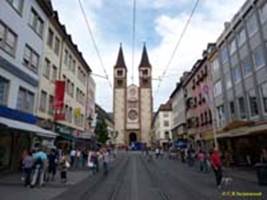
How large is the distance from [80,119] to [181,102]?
961 inches

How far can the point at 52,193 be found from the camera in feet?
40.1

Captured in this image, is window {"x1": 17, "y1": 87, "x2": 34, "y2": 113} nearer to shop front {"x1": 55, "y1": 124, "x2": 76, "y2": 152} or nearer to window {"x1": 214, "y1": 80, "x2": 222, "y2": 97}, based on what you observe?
shop front {"x1": 55, "y1": 124, "x2": 76, "y2": 152}

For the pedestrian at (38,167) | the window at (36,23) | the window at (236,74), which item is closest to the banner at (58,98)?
the window at (36,23)

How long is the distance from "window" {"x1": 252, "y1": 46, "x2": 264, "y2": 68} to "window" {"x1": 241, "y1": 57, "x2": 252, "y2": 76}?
0.79 meters

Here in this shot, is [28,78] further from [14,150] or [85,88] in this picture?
[85,88]

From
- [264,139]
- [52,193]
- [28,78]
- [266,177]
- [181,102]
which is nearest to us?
[52,193]

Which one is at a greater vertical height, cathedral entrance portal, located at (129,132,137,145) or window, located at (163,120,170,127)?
window, located at (163,120,170,127)

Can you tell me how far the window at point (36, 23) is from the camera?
75.4 feet

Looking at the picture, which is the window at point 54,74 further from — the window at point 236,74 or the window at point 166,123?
the window at point 166,123

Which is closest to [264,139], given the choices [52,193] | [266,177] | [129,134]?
[266,177]

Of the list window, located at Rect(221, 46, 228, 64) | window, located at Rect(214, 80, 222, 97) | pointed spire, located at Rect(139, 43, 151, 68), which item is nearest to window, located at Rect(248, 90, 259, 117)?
window, located at Rect(221, 46, 228, 64)

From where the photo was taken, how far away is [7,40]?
18562 mm

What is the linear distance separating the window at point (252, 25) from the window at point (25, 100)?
19.1 metres

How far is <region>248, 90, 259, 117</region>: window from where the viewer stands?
23819mm
